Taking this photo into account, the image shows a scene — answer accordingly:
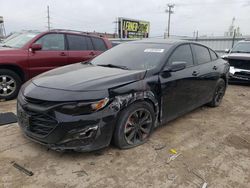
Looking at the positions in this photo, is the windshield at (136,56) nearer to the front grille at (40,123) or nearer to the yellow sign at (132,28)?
the front grille at (40,123)

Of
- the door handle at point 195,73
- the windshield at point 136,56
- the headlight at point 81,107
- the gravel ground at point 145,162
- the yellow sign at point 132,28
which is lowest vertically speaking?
the gravel ground at point 145,162

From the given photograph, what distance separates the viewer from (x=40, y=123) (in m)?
2.70

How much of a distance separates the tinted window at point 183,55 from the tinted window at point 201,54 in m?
0.27

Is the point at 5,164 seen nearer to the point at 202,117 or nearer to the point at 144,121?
the point at 144,121

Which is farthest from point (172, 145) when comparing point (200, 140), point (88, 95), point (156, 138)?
point (88, 95)

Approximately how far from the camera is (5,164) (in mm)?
2697

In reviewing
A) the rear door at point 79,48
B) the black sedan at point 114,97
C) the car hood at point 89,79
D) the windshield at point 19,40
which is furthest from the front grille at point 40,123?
the rear door at point 79,48

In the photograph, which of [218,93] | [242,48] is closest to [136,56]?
[218,93]

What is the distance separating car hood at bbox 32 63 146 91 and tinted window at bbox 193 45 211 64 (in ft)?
5.57

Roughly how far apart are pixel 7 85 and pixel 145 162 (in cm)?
384

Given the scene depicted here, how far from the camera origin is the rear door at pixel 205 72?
173 inches

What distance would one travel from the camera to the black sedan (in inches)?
103

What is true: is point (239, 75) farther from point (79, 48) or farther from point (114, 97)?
point (114, 97)

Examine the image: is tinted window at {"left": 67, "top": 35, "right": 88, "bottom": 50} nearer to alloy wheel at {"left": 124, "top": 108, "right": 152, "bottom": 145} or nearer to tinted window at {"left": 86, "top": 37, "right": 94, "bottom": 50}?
tinted window at {"left": 86, "top": 37, "right": 94, "bottom": 50}
